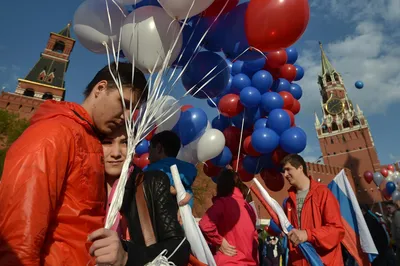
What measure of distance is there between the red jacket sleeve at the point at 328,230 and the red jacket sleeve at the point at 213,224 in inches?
29.8

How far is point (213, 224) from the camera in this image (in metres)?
2.29

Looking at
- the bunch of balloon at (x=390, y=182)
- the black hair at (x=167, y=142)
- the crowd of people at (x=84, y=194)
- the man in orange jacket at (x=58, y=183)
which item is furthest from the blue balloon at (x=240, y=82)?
the bunch of balloon at (x=390, y=182)

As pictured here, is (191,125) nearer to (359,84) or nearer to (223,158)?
(223,158)

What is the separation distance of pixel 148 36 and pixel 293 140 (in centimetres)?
270

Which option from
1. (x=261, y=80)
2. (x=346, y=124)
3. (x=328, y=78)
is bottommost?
(x=261, y=80)

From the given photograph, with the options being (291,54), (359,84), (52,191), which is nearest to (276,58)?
(291,54)

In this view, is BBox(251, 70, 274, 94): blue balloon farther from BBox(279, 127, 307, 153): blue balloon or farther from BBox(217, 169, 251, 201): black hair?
BBox(217, 169, 251, 201): black hair

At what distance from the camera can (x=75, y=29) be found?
7.38 ft

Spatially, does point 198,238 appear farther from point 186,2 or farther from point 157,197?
point 186,2

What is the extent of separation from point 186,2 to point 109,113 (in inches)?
49.2

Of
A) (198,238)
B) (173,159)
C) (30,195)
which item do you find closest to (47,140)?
(30,195)

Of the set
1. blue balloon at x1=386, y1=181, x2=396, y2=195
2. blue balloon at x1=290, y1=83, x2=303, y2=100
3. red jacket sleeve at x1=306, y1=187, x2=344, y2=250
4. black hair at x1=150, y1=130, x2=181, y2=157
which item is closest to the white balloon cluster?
black hair at x1=150, y1=130, x2=181, y2=157

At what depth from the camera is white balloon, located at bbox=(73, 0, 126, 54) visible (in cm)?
206

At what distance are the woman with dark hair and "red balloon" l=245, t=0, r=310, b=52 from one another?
4.37 feet
